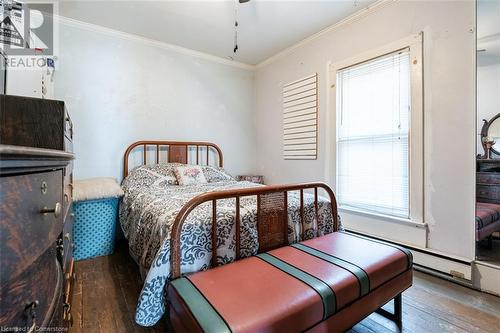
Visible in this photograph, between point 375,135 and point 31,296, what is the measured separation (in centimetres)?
264

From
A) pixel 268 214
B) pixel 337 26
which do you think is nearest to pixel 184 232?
pixel 268 214

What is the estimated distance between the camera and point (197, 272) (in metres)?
1.20

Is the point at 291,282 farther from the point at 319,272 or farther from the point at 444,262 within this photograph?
the point at 444,262

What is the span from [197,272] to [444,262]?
6.44ft

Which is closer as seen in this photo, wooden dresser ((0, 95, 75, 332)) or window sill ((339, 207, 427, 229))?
wooden dresser ((0, 95, 75, 332))

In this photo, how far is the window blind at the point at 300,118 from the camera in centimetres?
298

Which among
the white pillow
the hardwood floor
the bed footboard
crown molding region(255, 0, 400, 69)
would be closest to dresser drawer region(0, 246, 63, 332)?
the bed footboard

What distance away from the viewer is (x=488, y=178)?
5.71 ft

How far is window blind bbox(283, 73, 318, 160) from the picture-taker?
9.79 feet

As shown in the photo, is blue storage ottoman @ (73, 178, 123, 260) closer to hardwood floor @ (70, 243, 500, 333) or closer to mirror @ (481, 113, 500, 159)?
hardwood floor @ (70, 243, 500, 333)

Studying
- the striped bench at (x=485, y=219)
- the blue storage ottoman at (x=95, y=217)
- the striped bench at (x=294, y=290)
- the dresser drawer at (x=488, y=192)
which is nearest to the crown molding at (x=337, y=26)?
the dresser drawer at (x=488, y=192)

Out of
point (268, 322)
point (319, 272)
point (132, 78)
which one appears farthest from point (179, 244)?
point (132, 78)

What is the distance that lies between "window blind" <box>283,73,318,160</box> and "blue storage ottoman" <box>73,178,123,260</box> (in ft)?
7.17

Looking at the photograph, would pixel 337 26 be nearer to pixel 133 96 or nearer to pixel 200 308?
pixel 133 96
